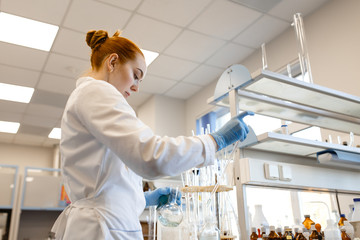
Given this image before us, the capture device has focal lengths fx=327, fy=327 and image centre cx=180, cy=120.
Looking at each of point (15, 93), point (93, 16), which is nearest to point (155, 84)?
point (93, 16)

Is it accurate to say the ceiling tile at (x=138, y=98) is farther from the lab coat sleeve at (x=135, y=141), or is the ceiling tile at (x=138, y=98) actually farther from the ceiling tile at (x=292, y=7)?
the lab coat sleeve at (x=135, y=141)

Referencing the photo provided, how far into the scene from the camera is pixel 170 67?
12.8 feet

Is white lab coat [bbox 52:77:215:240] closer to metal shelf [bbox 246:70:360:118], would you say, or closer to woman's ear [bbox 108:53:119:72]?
woman's ear [bbox 108:53:119:72]

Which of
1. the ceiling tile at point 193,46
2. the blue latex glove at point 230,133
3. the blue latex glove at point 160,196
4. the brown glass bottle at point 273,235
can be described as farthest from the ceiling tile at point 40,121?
the blue latex glove at point 230,133

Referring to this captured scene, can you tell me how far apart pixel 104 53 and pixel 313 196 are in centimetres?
204

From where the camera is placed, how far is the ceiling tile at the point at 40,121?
519 cm

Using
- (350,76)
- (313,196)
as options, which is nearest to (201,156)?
(313,196)

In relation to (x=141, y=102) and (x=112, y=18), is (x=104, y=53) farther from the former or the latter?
(x=141, y=102)

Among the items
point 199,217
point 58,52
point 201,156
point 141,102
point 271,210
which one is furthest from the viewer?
point 141,102

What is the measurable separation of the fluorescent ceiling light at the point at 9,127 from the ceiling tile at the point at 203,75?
317cm

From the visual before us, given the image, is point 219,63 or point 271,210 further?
point 219,63

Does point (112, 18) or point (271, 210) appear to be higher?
point (112, 18)

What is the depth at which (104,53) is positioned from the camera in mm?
1128

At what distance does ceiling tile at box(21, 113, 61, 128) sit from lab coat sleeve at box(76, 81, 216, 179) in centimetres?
468
